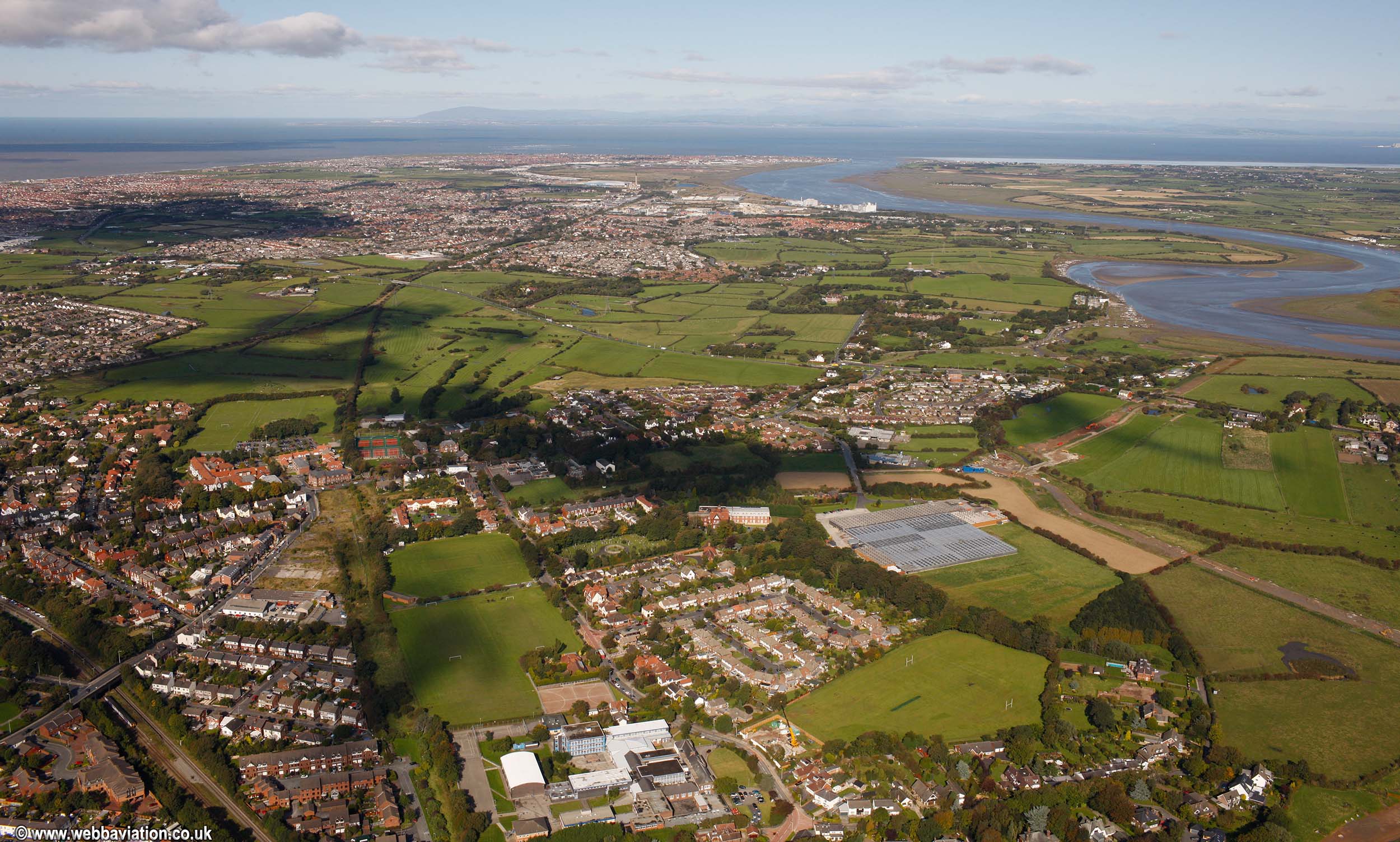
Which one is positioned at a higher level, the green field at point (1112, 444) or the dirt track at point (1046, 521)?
the green field at point (1112, 444)

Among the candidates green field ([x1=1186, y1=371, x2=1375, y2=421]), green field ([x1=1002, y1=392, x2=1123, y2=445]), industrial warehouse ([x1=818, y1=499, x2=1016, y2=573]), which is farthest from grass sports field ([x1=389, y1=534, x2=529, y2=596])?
green field ([x1=1186, y1=371, x2=1375, y2=421])

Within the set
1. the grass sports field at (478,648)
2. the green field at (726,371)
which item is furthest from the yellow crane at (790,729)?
the green field at (726,371)

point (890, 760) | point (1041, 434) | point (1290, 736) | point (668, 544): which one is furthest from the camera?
point (1041, 434)

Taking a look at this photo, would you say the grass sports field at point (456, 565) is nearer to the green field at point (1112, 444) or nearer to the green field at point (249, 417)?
Answer: the green field at point (249, 417)

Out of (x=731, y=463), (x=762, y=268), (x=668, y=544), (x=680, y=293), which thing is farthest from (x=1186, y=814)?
(x=762, y=268)

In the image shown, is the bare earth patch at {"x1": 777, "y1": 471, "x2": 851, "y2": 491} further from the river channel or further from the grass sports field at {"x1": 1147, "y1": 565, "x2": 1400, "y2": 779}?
the river channel

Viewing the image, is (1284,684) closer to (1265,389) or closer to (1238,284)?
(1265,389)

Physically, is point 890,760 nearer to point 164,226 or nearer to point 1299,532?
point 1299,532
